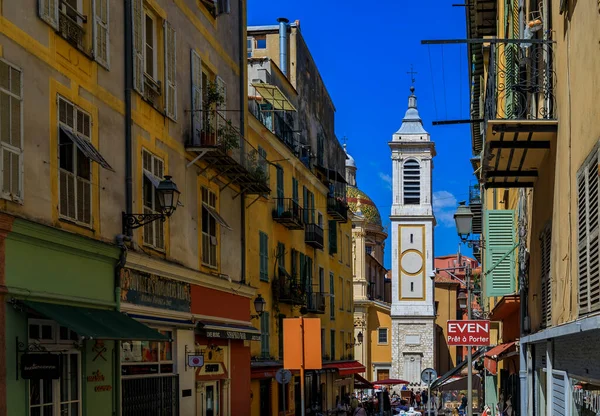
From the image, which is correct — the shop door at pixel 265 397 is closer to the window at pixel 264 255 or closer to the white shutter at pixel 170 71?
the window at pixel 264 255

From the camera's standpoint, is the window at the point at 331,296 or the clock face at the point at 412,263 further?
the clock face at the point at 412,263

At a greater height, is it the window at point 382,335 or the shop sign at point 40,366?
the shop sign at point 40,366

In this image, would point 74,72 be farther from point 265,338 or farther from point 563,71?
point 265,338

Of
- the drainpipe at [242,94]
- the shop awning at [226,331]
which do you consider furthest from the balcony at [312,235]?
the shop awning at [226,331]

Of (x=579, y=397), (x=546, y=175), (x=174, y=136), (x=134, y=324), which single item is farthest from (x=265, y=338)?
(x=579, y=397)

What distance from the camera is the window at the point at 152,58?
18.1 m

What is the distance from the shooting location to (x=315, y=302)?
40688mm

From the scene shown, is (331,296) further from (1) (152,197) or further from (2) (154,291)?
(2) (154,291)

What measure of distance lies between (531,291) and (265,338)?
50.3ft

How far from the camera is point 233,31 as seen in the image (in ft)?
83.7

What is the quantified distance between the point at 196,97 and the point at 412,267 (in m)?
74.5

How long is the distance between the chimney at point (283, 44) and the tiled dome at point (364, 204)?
6280cm

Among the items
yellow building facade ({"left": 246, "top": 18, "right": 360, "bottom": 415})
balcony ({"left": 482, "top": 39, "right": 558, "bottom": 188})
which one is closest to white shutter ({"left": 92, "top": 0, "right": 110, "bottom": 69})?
balcony ({"left": 482, "top": 39, "right": 558, "bottom": 188})

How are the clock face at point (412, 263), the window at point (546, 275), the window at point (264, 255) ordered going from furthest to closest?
the clock face at point (412, 263)
the window at point (264, 255)
the window at point (546, 275)
